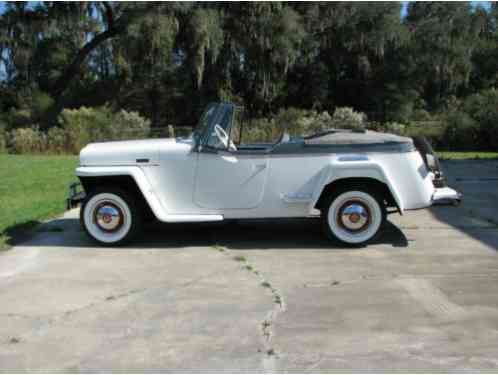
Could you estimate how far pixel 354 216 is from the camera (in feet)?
20.7

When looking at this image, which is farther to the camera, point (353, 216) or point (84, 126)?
point (84, 126)

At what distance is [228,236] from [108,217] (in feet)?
4.70

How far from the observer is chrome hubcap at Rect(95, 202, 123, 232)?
6.42 m

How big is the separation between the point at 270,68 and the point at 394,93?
648cm

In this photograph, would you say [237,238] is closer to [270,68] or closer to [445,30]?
[270,68]

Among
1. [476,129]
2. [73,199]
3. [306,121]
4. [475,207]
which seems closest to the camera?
[73,199]

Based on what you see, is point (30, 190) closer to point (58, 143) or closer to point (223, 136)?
point (223, 136)

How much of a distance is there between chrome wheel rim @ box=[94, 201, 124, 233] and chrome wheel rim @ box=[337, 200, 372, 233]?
2.42 metres

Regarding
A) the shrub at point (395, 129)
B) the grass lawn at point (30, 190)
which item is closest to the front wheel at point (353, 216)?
the grass lawn at point (30, 190)

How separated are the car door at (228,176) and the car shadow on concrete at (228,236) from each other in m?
0.54

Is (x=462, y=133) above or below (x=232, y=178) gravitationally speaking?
below

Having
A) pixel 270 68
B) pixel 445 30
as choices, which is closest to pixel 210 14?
pixel 270 68

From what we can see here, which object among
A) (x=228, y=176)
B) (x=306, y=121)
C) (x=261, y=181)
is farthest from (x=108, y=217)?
(x=306, y=121)

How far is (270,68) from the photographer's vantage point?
24.0 m
